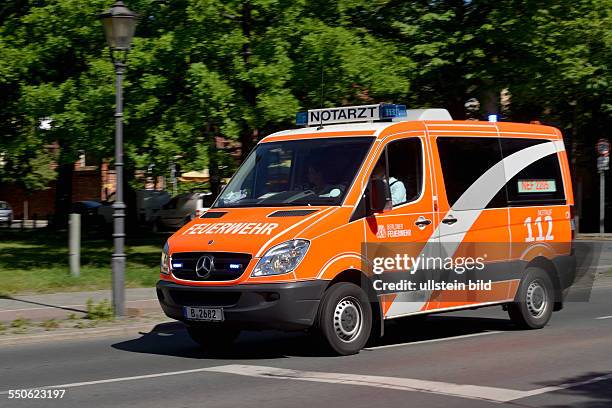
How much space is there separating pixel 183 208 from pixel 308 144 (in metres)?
30.8

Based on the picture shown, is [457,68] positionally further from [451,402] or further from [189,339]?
[451,402]

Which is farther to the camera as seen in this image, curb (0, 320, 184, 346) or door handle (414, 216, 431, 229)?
curb (0, 320, 184, 346)

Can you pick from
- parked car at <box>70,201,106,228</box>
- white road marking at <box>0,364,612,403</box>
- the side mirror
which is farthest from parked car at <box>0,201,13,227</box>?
white road marking at <box>0,364,612,403</box>

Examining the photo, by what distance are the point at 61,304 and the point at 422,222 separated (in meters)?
6.64

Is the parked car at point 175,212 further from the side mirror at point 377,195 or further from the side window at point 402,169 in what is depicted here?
the side mirror at point 377,195

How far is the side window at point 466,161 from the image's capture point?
445 inches

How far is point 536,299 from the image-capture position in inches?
488

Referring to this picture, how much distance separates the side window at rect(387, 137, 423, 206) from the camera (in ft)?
35.2

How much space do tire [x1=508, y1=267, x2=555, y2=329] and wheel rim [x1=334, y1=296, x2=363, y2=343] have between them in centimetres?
276

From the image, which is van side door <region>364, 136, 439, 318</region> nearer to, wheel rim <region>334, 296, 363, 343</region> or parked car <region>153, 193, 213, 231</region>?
wheel rim <region>334, 296, 363, 343</region>

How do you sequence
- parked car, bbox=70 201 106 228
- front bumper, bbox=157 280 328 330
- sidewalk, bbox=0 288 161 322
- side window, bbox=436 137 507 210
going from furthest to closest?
parked car, bbox=70 201 106 228 → sidewalk, bbox=0 288 161 322 → side window, bbox=436 137 507 210 → front bumper, bbox=157 280 328 330

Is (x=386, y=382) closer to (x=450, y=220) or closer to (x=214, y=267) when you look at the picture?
(x=214, y=267)

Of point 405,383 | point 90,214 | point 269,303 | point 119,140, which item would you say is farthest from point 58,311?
point 90,214

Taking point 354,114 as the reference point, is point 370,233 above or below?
below
